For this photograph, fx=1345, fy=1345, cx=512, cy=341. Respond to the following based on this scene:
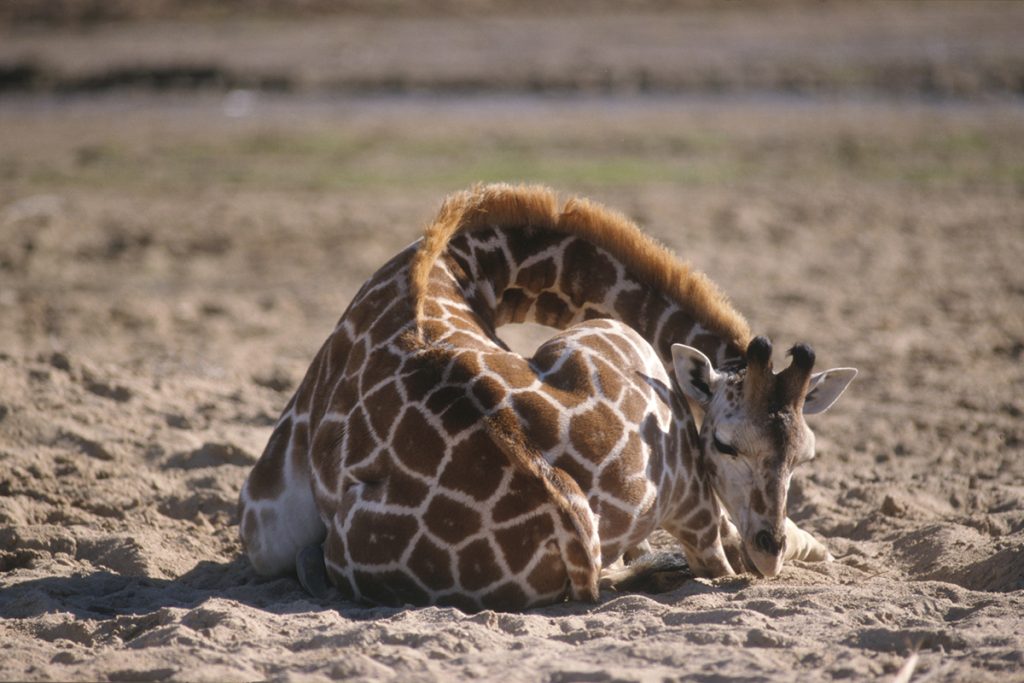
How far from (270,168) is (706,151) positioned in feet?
19.4

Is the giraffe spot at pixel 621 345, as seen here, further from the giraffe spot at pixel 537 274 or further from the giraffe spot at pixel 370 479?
the giraffe spot at pixel 370 479

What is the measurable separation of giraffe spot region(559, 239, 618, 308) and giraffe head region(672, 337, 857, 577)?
1.00 metres

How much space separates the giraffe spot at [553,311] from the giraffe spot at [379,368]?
1.40 m

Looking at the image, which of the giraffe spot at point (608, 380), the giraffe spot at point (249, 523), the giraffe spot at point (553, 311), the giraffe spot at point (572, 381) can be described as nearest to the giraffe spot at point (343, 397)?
the giraffe spot at point (249, 523)

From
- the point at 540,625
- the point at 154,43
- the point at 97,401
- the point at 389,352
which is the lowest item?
the point at 540,625

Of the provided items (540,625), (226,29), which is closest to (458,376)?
(540,625)

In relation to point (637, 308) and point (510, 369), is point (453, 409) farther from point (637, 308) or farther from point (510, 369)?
point (637, 308)

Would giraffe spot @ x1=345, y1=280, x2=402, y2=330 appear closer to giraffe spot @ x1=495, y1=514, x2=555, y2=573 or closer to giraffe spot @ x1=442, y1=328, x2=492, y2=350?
giraffe spot @ x1=442, y1=328, x2=492, y2=350

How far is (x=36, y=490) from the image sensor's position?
7.22 metres

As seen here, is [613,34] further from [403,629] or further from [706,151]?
[403,629]

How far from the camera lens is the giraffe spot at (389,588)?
582 cm

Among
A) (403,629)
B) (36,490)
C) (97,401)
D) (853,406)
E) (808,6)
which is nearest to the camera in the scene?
(403,629)

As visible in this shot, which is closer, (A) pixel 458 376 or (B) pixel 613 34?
(A) pixel 458 376

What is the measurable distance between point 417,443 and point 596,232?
1.99m
